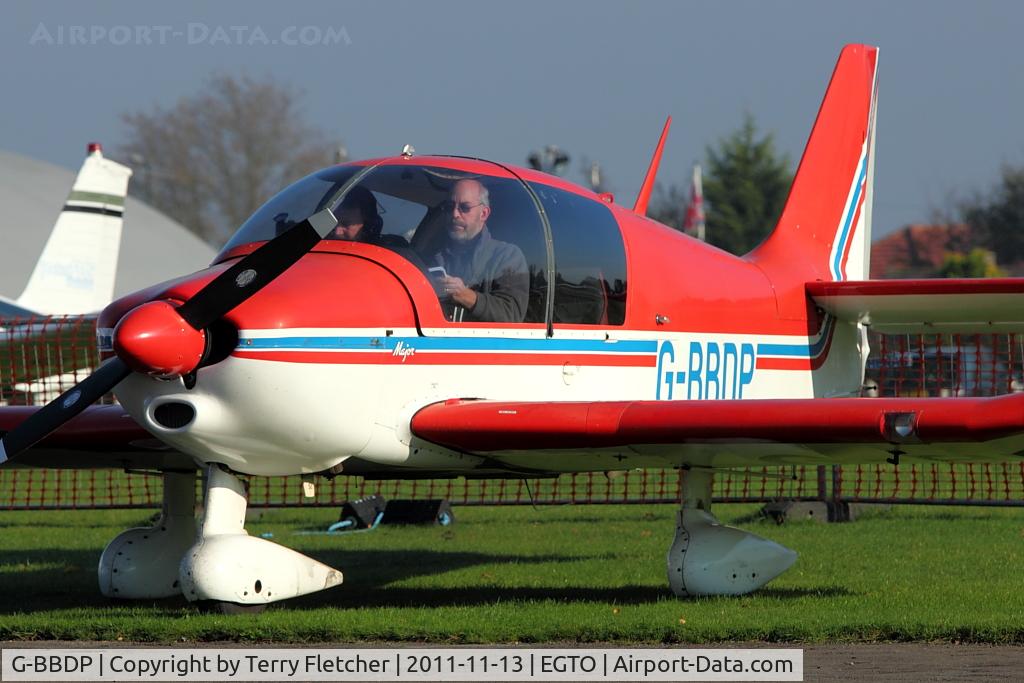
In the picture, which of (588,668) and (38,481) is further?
(38,481)

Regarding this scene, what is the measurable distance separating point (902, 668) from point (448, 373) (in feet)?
8.51

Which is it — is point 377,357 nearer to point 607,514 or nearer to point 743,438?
point 743,438

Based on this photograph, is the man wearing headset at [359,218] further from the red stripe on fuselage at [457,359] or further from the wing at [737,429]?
the wing at [737,429]

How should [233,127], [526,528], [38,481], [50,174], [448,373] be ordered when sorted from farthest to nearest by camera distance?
1. [233,127]
2. [50,174]
3. [38,481]
4. [526,528]
5. [448,373]

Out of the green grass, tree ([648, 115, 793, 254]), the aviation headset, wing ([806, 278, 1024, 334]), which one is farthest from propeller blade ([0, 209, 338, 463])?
tree ([648, 115, 793, 254])

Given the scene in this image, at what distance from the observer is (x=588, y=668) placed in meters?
5.77

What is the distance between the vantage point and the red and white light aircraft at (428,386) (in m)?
6.51

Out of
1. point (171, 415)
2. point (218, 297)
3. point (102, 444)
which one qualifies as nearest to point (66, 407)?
point (171, 415)

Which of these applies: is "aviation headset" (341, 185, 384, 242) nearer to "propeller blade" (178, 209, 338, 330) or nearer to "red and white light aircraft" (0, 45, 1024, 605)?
"red and white light aircraft" (0, 45, 1024, 605)

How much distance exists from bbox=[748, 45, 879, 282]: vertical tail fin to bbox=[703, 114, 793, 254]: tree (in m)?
68.1

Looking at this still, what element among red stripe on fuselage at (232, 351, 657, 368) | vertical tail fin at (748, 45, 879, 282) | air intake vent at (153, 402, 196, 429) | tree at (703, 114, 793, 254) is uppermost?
tree at (703, 114, 793, 254)

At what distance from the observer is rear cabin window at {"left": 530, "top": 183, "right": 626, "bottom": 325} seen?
7742 mm

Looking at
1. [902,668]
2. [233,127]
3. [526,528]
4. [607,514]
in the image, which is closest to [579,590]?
[902,668]
